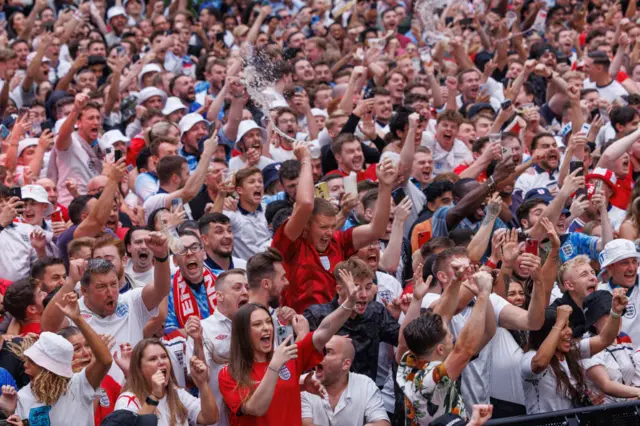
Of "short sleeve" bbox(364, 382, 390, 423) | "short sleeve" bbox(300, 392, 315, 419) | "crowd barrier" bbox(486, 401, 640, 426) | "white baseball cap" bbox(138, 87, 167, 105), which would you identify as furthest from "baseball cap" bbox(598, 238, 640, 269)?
"white baseball cap" bbox(138, 87, 167, 105)

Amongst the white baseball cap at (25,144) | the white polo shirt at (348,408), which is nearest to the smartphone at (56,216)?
the white baseball cap at (25,144)

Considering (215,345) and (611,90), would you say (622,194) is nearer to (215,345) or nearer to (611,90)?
(611,90)

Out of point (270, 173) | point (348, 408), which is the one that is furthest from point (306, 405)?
point (270, 173)

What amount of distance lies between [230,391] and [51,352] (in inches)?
37.3

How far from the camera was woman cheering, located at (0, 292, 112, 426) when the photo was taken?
589cm

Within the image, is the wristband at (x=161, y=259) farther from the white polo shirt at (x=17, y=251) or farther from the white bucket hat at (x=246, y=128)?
the white bucket hat at (x=246, y=128)

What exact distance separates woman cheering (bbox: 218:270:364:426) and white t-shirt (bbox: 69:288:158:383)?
0.97 m

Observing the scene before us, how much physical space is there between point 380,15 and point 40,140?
8200mm

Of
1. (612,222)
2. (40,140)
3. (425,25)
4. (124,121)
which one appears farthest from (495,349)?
(425,25)

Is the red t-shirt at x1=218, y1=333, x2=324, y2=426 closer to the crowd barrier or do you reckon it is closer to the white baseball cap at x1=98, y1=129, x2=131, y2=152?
the crowd barrier

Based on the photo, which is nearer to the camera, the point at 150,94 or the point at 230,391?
the point at 230,391

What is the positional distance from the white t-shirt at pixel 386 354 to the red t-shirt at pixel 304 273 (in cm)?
38

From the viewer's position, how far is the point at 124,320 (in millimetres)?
6844

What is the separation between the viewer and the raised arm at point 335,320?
598 centimetres
